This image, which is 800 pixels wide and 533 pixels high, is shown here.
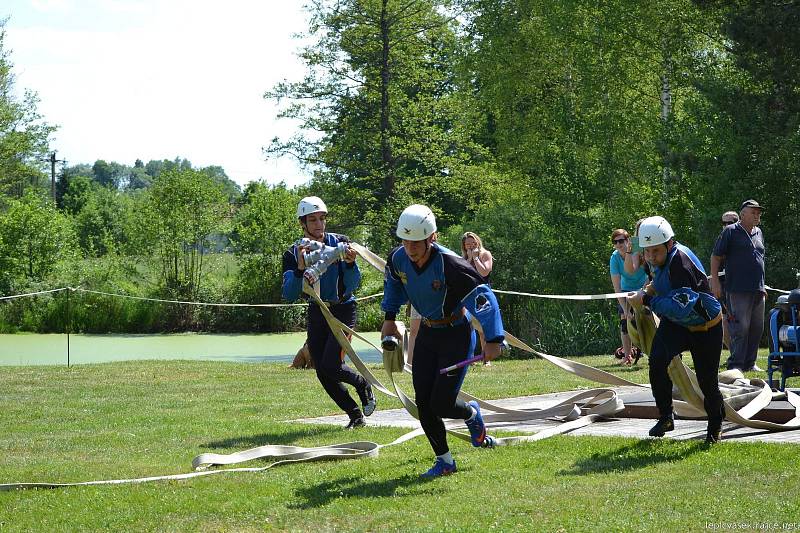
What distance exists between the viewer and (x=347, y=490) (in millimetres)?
7289

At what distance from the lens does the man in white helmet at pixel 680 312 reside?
823 cm

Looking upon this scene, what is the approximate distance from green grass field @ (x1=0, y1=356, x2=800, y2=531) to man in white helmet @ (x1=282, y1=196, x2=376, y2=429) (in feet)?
1.32

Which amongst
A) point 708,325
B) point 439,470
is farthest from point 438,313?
point 708,325

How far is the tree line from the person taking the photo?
2183 centimetres

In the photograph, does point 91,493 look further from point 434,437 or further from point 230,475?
point 434,437

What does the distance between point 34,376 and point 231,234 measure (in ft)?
51.0

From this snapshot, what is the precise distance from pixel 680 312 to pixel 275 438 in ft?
12.4

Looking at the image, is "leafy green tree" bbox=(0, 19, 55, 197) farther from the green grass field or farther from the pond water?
the green grass field

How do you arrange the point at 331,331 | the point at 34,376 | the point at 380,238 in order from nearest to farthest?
the point at 331,331 → the point at 34,376 → the point at 380,238

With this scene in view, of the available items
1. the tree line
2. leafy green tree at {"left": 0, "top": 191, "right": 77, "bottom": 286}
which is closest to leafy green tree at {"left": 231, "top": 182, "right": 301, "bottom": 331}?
the tree line

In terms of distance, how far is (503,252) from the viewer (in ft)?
78.9

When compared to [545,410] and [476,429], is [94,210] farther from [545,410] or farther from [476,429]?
[476,429]

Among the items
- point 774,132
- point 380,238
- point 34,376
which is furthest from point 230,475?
point 380,238

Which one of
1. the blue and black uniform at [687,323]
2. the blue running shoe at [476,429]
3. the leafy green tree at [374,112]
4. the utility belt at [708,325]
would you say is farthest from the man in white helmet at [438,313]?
the leafy green tree at [374,112]
